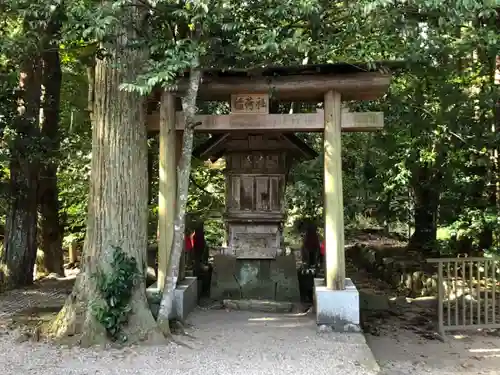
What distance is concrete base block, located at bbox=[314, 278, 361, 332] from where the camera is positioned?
281 inches

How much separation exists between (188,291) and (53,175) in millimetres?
5451

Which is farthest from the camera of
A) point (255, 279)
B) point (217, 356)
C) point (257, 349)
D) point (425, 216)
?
point (425, 216)

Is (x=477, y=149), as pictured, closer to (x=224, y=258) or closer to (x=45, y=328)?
(x=224, y=258)

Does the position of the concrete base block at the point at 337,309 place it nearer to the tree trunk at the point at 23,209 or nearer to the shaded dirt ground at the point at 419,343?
the shaded dirt ground at the point at 419,343

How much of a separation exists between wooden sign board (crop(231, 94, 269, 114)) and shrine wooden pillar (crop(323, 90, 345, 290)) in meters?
0.90

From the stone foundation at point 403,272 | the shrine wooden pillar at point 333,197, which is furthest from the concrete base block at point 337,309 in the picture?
the stone foundation at point 403,272

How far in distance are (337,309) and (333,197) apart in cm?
158

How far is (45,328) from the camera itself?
6.51 m

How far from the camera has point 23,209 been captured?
10617mm

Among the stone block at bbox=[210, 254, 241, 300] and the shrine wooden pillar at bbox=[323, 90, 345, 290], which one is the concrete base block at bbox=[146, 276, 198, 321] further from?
the shrine wooden pillar at bbox=[323, 90, 345, 290]

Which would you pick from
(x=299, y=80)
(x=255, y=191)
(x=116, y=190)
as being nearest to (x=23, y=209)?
(x=255, y=191)

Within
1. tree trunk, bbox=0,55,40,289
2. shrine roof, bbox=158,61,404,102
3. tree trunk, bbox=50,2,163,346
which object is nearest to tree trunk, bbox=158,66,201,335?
tree trunk, bbox=50,2,163,346

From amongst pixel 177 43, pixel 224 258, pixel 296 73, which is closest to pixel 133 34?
pixel 177 43

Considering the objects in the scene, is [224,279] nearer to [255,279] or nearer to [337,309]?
[255,279]
